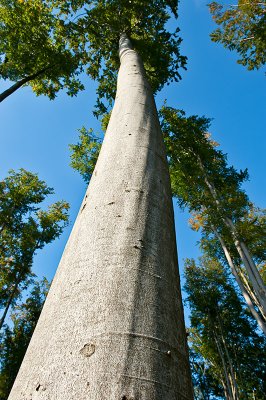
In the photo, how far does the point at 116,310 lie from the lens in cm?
89

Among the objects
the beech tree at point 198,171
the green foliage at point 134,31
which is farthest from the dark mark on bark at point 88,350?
the beech tree at point 198,171

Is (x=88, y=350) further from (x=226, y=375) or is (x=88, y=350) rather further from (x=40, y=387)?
(x=226, y=375)

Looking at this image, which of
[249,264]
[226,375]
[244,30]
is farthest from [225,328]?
[244,30]

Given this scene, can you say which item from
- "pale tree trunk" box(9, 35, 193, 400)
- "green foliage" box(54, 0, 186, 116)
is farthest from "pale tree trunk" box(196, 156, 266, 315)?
"pale tree trunk" box(9, 35, 193, 400)

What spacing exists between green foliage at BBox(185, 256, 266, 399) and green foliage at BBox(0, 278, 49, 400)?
9.71 metres

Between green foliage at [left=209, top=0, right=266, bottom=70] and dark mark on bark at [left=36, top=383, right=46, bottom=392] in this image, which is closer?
dark mark on bark at [left=36, top=383, right=46, bottom=392]

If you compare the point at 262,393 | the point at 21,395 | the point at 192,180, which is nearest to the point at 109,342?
the point at 21,395

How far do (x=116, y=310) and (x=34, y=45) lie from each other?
32.4 ft

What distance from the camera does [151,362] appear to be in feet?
2.65

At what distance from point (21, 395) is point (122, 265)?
1.55 ft

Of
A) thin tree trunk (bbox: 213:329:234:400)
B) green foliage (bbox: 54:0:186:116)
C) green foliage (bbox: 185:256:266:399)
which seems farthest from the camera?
green foliage (bbox: 185:256:266:399)

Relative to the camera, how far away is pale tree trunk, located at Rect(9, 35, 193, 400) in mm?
750

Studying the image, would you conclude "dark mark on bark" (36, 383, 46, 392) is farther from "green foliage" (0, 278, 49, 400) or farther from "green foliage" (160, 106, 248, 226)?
"green foliage" (0, 278, 49, 400)

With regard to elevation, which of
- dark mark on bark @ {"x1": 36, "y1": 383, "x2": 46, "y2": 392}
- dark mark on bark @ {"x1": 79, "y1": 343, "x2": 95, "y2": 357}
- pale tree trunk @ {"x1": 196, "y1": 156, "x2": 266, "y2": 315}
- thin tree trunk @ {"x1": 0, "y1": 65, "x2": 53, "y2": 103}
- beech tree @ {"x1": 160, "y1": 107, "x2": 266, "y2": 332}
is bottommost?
dark mark on bark @ {"x1": 36, "y1": 383, "x2": 46, "y2": 392}
